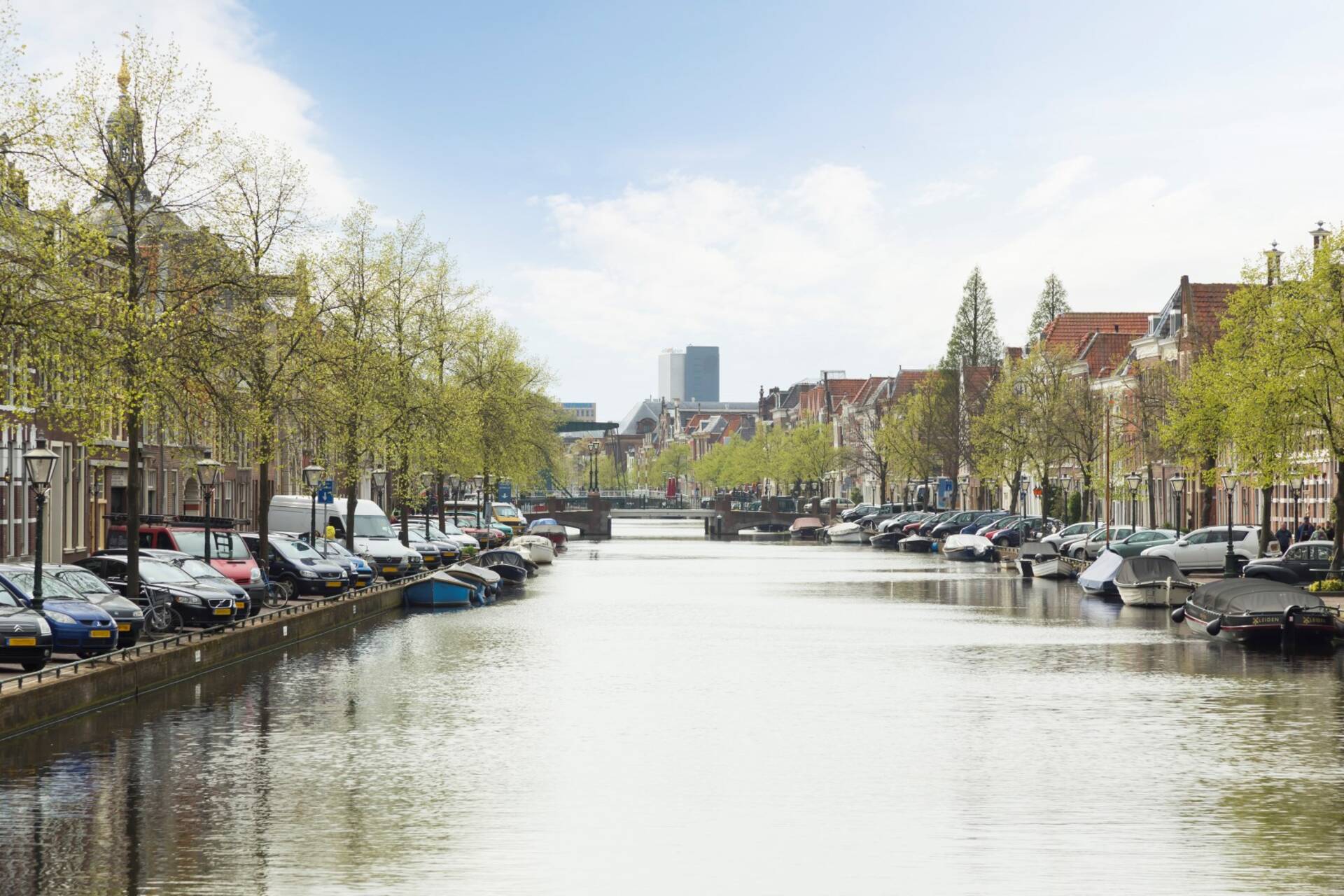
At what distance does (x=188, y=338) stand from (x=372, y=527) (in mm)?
35883

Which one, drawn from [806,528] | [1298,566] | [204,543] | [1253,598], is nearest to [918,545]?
[806,528]

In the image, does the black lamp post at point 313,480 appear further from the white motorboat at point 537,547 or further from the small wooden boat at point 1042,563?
the small wooden boat at point 1042,563

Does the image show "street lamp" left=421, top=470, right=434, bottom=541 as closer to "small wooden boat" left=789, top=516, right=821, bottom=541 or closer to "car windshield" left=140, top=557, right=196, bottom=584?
"car windshield" left=140, top=557, right=196, bottom=584

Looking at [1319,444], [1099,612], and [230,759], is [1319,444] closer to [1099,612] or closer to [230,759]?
[1099,612]

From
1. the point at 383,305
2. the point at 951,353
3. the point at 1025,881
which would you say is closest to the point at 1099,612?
the point at 383,305

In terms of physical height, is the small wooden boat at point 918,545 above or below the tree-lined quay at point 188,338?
below

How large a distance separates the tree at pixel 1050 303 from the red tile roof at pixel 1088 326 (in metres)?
18.8

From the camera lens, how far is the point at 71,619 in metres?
31.9

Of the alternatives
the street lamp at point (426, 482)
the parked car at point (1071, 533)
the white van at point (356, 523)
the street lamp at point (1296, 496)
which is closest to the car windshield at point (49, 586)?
the white van at point (356, 523)

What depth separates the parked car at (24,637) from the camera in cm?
2888

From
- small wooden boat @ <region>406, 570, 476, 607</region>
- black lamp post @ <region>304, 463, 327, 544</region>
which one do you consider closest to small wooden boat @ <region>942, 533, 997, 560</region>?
small wooden boat @ <region>406, 570, 476, 607</region>

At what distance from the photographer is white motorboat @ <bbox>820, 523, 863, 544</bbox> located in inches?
5364

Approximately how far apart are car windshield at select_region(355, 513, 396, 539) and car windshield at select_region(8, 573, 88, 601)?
123 feet

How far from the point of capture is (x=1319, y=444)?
188 feet
